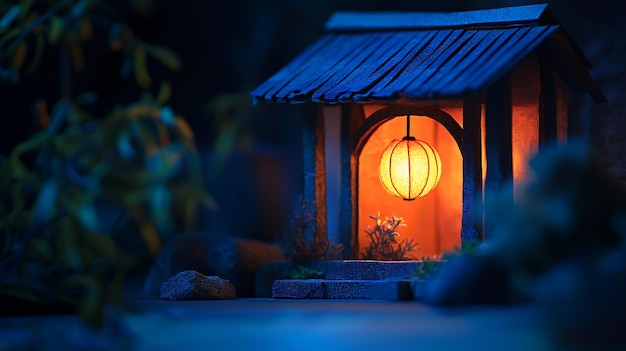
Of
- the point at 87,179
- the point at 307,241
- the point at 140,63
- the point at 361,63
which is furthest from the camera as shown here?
the point at 307,241

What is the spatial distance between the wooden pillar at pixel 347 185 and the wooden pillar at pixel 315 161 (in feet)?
0.80

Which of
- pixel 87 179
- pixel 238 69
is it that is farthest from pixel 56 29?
pixel 238 69

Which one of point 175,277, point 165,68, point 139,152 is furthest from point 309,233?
point 165,68

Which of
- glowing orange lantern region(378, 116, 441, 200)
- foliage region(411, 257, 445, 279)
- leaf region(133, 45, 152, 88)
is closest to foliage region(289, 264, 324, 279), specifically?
glowing orange lantern region(378, 116, 441, 200)

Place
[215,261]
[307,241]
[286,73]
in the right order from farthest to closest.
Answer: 1. [215,261]
2. [286,73]
3. [307,241]

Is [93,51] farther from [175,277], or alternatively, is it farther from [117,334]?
[117,334]

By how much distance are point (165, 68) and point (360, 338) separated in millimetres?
11119

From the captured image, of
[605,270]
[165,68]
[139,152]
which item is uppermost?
[165,68]

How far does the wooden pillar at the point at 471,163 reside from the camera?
11102mm

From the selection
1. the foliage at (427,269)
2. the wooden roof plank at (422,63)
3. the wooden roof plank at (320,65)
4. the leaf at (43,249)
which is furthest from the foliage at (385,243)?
the leaf at (43,249)

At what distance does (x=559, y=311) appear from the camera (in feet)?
24.1

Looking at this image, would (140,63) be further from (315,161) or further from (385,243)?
(385,243)

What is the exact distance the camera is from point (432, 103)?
456 inches

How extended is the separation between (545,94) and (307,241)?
3433mm
